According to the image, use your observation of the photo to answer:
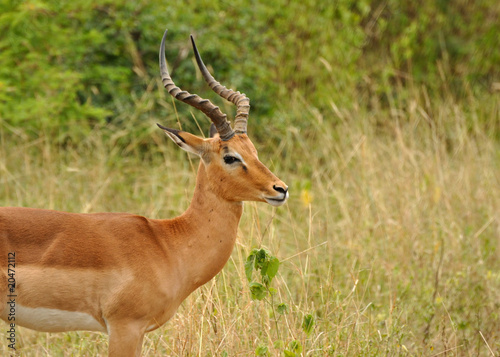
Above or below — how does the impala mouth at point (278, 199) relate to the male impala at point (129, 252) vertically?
above

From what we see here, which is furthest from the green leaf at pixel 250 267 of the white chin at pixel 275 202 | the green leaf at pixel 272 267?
the white chin at pixel 275 202

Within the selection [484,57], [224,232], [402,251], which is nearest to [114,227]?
[224,232]

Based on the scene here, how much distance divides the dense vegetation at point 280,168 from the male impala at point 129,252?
55 cm

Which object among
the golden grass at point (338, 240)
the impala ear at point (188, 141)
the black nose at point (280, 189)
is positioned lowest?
the golden grass at point (338, 240)

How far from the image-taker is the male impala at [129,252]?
3488mm

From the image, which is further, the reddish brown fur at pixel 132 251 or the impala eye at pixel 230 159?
the impala eye at pixel 230 159

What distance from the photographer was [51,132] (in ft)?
26.5

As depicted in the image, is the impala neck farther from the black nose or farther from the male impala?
the black nose

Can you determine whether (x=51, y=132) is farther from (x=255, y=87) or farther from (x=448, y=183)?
(x=448, y=183)

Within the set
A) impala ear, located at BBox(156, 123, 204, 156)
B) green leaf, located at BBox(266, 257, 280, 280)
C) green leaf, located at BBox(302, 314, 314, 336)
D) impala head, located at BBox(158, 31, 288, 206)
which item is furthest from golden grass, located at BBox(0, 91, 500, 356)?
impala ear, located at BBox(156, 123, 204, 156)

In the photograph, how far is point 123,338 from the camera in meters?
3.54

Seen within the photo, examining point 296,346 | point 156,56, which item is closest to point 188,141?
point 296,346

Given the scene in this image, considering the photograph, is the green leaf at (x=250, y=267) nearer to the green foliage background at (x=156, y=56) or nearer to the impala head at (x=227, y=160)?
the impala head at (x=227, y=160)

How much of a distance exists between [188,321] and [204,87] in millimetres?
4885
